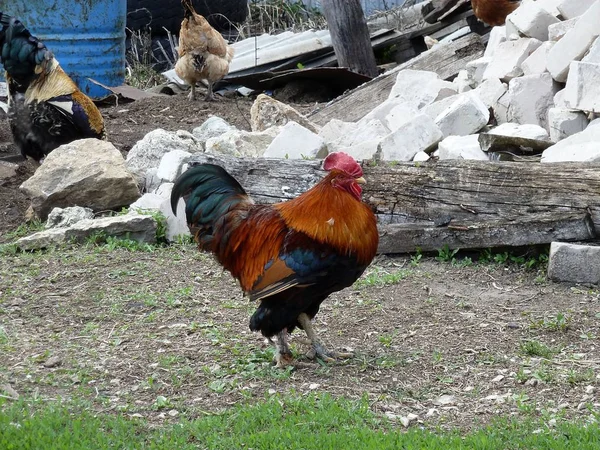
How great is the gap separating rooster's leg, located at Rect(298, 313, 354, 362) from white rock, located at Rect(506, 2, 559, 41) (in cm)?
577

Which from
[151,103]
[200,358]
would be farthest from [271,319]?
[151,103]

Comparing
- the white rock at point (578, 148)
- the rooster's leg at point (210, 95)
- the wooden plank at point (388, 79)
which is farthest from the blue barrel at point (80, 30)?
the white rock at point (578, 148)

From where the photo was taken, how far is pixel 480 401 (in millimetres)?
4680

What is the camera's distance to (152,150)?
9594 millimetres

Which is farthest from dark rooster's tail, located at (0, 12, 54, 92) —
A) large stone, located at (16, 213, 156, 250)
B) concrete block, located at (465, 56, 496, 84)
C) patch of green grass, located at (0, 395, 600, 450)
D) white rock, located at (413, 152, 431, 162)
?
patch of green grass, located at (0, 395, 600, 450)

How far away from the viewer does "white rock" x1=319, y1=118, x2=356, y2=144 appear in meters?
9.55

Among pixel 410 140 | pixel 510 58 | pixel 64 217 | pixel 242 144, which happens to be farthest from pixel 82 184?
pixel 510 58

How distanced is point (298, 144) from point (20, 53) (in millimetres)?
3631

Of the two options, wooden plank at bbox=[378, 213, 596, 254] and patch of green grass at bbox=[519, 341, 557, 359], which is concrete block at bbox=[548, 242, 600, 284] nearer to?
wooden plank at bbox=[378, 213, 596, 254]

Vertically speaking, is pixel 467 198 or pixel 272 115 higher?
pixel 272 115

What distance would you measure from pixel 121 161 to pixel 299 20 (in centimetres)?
993

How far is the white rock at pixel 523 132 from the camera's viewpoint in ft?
24.9

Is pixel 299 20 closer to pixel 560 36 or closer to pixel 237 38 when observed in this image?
pixel 237 38

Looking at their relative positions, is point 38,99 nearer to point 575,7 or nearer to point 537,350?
point 575,7
